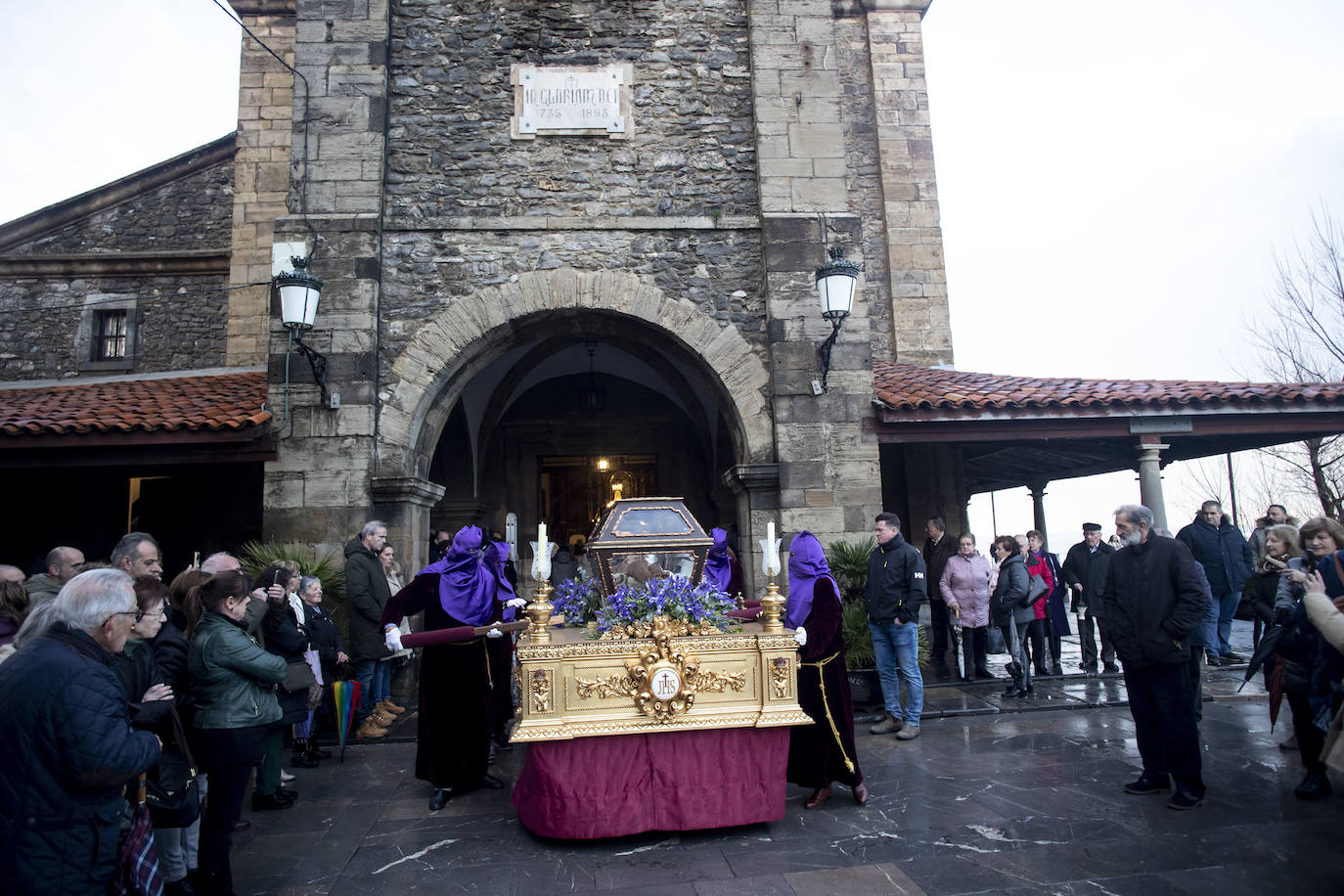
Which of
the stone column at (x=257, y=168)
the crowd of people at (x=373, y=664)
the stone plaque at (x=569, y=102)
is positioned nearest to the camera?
the crowd of people at (x=373, y=664)

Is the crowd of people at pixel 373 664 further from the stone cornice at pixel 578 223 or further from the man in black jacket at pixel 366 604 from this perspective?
the stone cornice at pixel 578 223

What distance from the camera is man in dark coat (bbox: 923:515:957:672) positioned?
8930 mm

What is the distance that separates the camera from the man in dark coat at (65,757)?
2314 millimetres

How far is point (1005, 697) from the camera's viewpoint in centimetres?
709

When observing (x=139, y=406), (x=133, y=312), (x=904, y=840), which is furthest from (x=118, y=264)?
(x=904, y=840)

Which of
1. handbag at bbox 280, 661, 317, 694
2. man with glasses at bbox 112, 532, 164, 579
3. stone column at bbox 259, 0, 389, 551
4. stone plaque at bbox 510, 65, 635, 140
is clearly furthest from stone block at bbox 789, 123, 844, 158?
man with glasses at bbox 112, 532, 164, 579

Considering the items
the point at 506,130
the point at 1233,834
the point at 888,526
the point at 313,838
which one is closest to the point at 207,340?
the point at 506,130

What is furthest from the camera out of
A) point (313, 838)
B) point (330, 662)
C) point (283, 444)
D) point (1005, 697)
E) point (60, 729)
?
point (283, 444)

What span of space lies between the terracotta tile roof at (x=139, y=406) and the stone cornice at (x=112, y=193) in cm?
489

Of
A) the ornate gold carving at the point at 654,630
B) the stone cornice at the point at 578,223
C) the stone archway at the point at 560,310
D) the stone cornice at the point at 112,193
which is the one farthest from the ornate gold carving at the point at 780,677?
the stone cornice at the point at 112,193

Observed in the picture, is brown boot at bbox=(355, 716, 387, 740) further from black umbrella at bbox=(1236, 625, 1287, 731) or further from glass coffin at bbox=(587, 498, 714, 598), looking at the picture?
black umbrella at bbox=(1236, 625, 1287, 731)

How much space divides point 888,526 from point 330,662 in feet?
14.2

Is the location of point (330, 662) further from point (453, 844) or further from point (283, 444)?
point (283, 444)

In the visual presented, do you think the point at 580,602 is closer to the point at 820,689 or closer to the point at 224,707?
the point at 820,689
